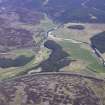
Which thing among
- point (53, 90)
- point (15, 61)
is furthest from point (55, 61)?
point (53, 90)

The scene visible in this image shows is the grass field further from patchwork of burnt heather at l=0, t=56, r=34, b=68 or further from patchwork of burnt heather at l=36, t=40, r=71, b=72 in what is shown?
patchwork of burnt heather at l=0, t=56, r=34, b=68

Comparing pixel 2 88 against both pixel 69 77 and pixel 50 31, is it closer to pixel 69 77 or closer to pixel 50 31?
pixel 69 77

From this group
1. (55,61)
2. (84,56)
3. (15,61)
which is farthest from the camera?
(84,56)

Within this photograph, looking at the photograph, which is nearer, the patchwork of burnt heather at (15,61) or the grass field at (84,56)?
the grass field at (84,56)

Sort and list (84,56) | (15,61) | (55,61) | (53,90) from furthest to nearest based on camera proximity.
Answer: (84,56) → (15,61) → (55,61) → (53,90)

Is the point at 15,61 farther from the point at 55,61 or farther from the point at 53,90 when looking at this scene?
the point at 53,90

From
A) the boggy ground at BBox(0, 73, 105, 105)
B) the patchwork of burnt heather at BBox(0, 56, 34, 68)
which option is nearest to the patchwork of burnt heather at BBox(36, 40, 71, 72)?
the boggy ground at BBox(0, 73, 105, 105)

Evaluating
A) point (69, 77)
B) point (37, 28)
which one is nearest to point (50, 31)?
point (37, 28)

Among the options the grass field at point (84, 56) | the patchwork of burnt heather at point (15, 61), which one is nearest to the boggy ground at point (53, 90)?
the grass field at point (84, 56)

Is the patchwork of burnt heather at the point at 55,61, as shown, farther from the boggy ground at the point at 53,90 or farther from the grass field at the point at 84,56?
the boggy ground at the point at 53,90
